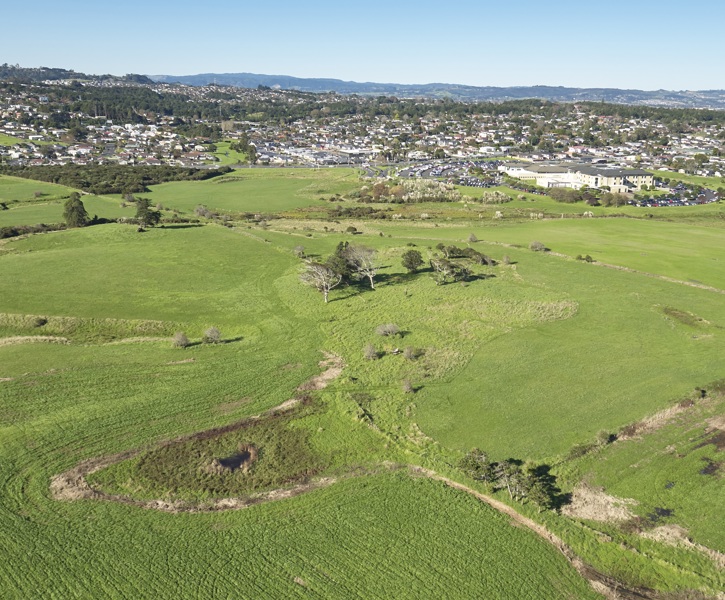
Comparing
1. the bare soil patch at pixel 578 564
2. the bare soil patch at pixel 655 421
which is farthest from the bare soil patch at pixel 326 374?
the bare soil patch at pixel 655 421

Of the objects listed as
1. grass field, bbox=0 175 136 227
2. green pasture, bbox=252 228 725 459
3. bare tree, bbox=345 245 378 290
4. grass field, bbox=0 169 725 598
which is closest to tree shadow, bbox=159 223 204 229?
grass field, bbox=0 175 136 227

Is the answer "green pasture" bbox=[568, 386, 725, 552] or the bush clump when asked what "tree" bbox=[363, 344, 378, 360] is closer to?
the bush clump

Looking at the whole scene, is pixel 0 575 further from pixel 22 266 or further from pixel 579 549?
pixel 22 266

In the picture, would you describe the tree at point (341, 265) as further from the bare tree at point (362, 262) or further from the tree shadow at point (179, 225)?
the tree shadow at point (179, 225)

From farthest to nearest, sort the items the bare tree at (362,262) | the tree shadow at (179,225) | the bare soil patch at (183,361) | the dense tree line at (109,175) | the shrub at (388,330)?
the dense tree line at (109,175), the tree shadow at (179,225), the bare tree at (362,262), the shrub at (388,330), the bare soil patch at (183,361)

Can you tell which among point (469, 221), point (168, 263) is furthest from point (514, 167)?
point (168, 263)

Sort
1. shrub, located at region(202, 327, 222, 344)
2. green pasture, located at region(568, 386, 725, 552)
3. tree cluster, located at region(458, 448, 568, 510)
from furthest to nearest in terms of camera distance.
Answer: shrub, located at region(202, 327, 222, 344) < tree cluster, located at region(458, 448, 568, 510) < green pasture, located at region(568, 386, 725, 552)

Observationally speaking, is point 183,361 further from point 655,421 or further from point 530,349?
point 655,421
